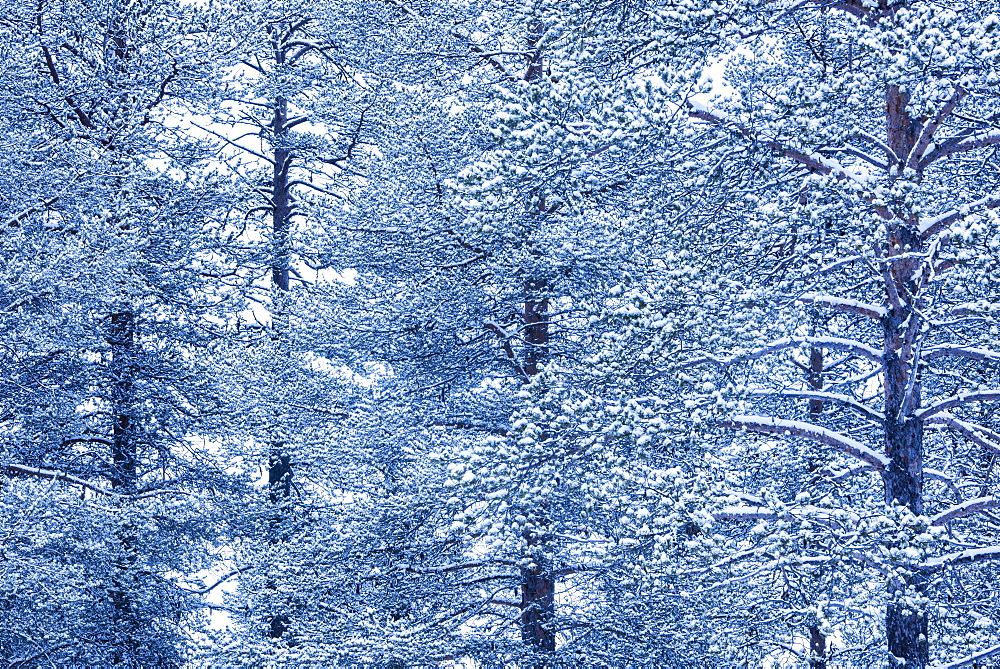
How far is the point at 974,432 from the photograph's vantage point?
30.6ft

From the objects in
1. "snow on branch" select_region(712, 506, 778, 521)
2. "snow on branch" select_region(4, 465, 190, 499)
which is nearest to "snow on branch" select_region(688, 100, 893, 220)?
"snow on branch" select_region(712, 506, 778, 521)

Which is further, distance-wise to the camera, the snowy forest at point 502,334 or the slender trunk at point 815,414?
the slender trunk at point 815,414

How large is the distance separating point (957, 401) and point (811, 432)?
117cm

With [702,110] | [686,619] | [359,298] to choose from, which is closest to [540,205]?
[702,110]

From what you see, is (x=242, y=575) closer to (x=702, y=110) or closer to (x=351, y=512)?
(x=351, y=512)

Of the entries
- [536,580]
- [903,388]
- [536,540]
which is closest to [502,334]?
[536,540]

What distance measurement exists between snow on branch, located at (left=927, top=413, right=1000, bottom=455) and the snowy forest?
0.03 m

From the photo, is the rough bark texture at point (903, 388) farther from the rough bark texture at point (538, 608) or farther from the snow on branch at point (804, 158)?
the rough bark texture at point (538, 608)

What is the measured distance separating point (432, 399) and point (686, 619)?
3.54 metres

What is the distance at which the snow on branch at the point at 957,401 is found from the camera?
909cm

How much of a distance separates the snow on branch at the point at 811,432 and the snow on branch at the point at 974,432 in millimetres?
564

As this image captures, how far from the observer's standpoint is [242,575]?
13312mm

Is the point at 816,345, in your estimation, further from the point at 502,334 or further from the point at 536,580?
the point at 536,580

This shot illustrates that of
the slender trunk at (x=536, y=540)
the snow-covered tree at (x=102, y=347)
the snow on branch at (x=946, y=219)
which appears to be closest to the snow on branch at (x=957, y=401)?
the snow on branch at (x=946, y=219)
